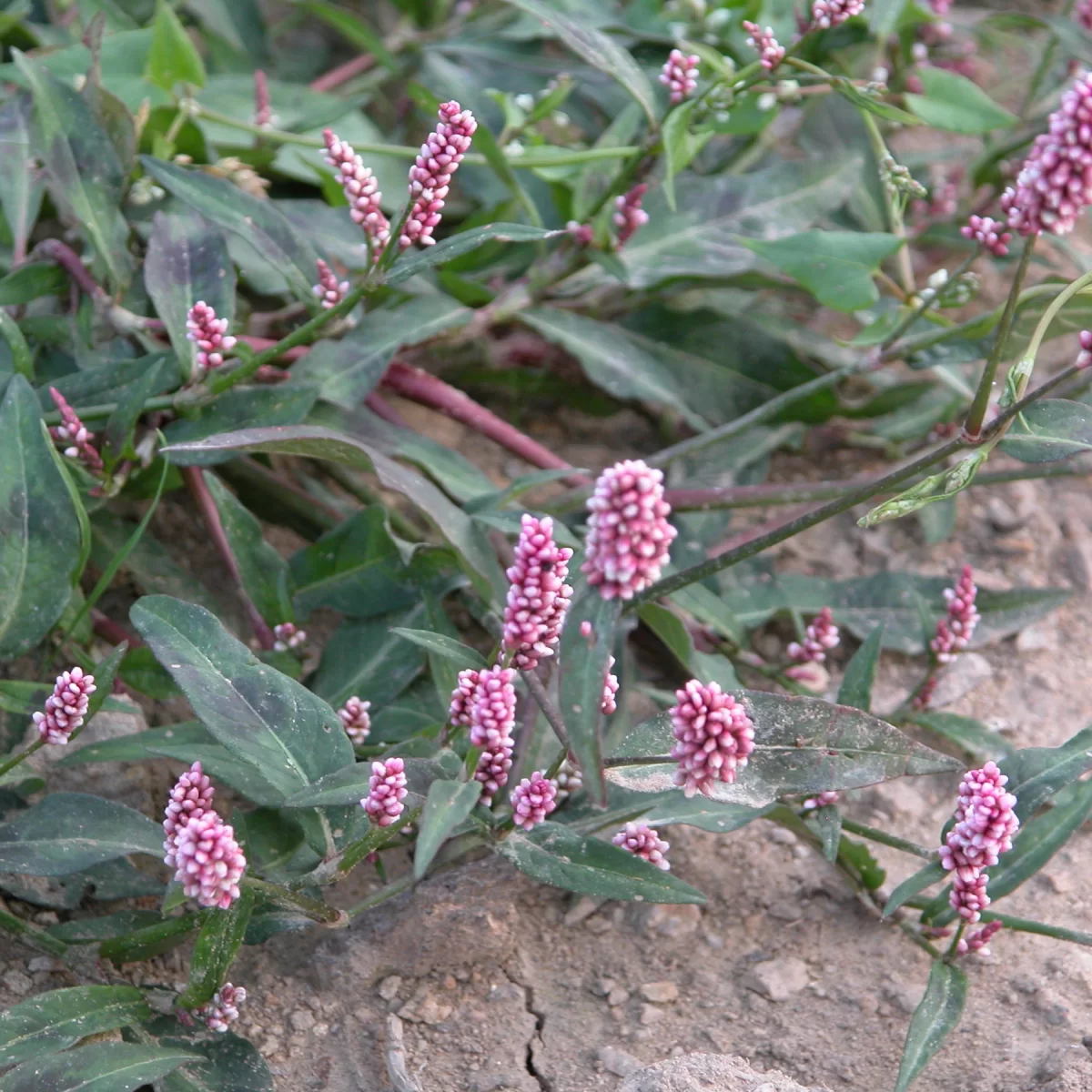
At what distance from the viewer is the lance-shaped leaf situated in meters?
1.20

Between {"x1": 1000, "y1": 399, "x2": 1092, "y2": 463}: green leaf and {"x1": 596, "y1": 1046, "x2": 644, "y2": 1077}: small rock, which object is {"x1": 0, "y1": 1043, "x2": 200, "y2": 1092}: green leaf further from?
{"x1": 1000, "y1": 399, "x2": 1092, "y2": 463}: green leaf

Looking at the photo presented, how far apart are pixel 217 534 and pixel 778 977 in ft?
3.14

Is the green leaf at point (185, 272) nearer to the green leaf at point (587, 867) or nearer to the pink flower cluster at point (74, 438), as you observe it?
the pink flower cluster at point (74, 438)

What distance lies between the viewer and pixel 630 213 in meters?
1.86

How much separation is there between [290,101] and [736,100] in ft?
3.29

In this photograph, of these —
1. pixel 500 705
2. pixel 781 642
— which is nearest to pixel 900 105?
pixel 781 642

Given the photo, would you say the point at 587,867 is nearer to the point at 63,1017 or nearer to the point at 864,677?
the point at 864,677

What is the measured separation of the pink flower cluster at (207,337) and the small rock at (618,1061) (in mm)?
926

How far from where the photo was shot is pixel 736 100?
5.57 feet

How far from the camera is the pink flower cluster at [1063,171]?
3.11 ft

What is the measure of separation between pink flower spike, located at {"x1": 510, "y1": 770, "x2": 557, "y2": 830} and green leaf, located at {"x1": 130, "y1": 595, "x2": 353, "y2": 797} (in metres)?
0.18

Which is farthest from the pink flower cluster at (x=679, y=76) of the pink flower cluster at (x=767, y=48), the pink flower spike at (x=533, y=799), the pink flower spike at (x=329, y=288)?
the pink flower spike at (x=533, y=799)

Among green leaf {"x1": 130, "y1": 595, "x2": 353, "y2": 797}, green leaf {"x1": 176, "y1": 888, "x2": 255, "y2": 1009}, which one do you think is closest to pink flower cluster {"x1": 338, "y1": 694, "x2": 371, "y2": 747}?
green leaf {"x1": 130, "y1": 595, "x2": 353, "y2": 797}

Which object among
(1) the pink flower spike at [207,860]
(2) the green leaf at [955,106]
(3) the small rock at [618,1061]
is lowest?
(3) the small rock at [618,1061]
